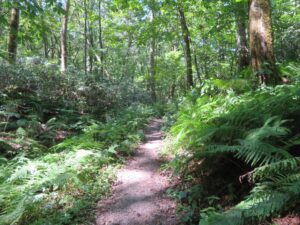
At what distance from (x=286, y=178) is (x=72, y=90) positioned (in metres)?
10.2

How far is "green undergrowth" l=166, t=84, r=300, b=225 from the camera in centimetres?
280

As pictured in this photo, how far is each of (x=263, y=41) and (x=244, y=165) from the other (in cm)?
358

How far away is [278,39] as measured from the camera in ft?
37.3

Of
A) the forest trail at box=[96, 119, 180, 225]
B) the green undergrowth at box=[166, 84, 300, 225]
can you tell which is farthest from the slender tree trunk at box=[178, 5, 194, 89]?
the green undergrowth at box=[166, 84, 300, 225]

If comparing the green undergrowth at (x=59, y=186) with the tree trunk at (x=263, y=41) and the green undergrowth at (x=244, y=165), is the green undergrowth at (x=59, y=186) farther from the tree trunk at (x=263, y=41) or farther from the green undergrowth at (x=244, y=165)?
the tree trunk at (x=263, y=41)

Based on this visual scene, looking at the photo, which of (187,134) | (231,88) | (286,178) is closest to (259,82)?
(231,88)

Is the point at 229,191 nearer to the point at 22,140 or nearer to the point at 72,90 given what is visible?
the point at 22,140

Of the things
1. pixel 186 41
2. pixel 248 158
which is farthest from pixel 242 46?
pixel 248 158

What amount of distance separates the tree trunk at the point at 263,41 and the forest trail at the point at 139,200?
321cm

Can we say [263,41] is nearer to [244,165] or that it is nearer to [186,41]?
[244,165]

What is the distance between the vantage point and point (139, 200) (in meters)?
4.41

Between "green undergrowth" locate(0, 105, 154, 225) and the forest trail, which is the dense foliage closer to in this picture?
the forest trail

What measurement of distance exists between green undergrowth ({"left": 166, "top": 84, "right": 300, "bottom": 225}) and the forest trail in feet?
1.00

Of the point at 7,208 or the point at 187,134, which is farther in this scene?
the point at 187,134
